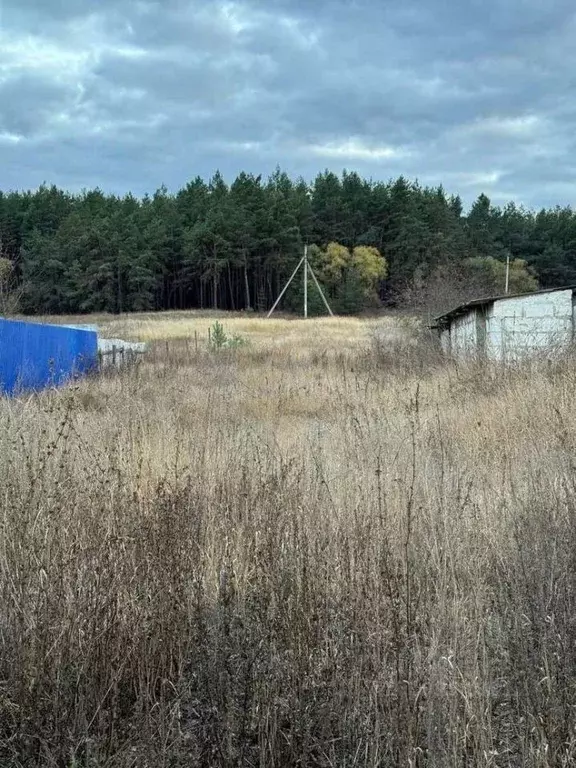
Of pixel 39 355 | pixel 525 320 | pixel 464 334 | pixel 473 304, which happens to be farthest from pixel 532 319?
pixel 39 355

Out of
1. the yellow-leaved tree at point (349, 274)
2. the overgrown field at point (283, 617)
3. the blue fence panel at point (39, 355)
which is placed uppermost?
the yellow-leaved tree at point (349, 274)

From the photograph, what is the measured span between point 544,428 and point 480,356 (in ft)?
18.6

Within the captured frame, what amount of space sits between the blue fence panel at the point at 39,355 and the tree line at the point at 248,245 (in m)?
44.1

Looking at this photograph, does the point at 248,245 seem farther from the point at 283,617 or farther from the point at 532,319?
the point at 283,617

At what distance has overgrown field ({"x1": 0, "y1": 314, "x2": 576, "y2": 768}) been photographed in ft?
5.52

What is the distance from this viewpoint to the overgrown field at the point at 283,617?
1.68m

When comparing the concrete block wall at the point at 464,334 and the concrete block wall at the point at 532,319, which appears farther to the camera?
the concrete block wall at the point at 464,334

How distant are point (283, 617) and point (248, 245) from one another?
58224mm

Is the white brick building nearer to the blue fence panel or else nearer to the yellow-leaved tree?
the blue fence panel

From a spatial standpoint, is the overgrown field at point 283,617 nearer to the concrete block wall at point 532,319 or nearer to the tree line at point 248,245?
the concrete block wall at point 532,319

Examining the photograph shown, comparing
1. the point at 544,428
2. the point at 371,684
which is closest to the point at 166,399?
the point at 544,428

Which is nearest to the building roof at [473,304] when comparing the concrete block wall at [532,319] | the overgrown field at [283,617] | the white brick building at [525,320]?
the white brick building at [525,320]

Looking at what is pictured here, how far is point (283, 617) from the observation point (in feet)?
7.14

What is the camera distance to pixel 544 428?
17.8ft
